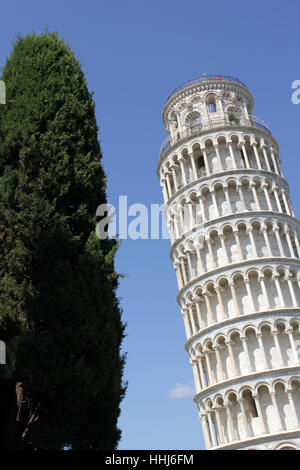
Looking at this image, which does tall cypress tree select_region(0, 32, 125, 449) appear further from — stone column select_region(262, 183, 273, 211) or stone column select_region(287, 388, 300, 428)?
stone column select_region(262, 183, 273, 211)

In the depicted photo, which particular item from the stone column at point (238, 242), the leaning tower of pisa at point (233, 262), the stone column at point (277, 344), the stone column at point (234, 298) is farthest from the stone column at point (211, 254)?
the stone column at point (277, 344)

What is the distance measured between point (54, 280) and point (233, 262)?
23.7 m

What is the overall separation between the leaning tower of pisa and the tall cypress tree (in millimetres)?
19582

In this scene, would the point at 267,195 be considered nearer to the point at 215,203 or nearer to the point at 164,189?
the point at 215,203

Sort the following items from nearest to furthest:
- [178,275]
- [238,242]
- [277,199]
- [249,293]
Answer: [249,293] → [238,242] → [277,199] → [178,275]

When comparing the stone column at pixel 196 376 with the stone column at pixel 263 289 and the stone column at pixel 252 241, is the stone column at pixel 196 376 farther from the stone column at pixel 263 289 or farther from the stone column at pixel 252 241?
the stone column at pixel 252 241

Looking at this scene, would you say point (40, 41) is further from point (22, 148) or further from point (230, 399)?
point (230, 399)

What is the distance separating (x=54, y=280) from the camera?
34.9 feet

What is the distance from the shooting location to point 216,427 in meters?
30.9

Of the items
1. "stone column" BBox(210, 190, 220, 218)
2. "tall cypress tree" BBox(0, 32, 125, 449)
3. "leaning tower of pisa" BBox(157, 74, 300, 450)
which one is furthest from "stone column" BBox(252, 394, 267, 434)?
"tall cypress tree" BBox(0, 32, 125, 449)

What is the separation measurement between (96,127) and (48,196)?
3098 millimetres

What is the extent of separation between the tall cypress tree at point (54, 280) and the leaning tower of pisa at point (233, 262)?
19582 millimetres

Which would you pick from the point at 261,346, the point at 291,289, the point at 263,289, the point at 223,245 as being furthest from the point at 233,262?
the point at 261,346
